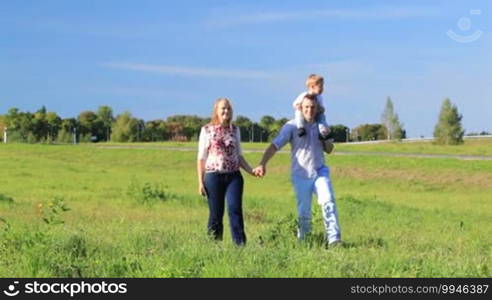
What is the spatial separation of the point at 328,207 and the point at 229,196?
1205 mm

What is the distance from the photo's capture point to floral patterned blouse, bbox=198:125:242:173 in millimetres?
8570

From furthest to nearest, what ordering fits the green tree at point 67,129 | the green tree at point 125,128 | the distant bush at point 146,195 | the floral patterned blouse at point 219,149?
the green tree at point 125,128 < the green tree at point 67,129 < the distant bush at point 146,195 < the floral patterned blouse at point 219,149

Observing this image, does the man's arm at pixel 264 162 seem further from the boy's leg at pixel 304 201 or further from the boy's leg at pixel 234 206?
the boy's leg at pixel 304 201

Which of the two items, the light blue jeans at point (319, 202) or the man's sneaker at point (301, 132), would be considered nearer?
the light blue jeans at point (319, 202)

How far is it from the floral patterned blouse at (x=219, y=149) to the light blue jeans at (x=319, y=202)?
2.88 feet

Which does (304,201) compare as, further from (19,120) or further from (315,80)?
(19,120)

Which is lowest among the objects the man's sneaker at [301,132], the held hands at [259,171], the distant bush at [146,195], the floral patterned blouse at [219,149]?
the distant bush at [146,195]

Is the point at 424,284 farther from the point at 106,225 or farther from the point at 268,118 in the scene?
the point at 268,118

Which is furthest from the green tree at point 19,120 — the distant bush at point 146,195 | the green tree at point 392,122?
the distant bush at point 146,195

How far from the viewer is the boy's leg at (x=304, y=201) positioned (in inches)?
347

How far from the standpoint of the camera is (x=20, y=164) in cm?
3722

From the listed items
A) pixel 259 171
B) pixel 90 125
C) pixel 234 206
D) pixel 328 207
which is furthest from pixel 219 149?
pixel 90 125

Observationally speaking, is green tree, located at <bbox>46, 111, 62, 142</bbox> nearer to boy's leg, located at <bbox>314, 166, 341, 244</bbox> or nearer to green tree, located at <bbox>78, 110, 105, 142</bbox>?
green tree, located at <bbox>78, 110, 105, 142</bbox>

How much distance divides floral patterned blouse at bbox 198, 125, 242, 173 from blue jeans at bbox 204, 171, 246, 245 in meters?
0.09
